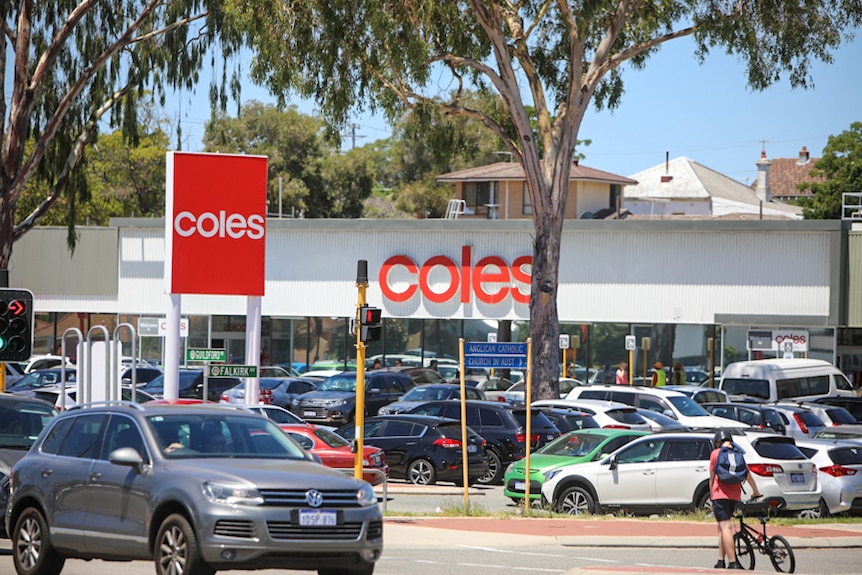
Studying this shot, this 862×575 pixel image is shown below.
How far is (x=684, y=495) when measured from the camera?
21.5m

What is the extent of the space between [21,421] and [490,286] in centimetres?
3346

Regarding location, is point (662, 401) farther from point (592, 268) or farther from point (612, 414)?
point (592, 268)

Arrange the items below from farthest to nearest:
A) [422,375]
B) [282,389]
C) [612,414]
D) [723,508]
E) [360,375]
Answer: [422,375], [282,389], [612,414], [360,375], [723,508]

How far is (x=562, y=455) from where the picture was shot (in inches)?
949

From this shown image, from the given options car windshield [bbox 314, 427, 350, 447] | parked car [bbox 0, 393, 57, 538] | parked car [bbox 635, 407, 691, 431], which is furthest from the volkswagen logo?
parked car [bbox 635, 407, 691, 431]

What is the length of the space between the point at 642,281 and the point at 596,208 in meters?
22.3

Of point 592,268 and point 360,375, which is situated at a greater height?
point 592,268

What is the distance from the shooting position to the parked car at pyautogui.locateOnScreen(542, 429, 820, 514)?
21.4m

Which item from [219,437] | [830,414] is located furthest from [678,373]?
[219,437]

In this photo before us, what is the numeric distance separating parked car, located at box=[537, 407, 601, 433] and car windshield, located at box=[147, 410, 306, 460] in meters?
17.5

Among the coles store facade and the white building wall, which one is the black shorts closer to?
the coles store facade

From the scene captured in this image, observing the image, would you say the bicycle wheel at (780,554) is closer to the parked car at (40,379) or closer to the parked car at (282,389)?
the parked car at (282,389)

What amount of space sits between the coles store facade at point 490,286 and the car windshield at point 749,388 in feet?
14.2

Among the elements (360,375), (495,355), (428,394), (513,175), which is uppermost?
(513,175)
